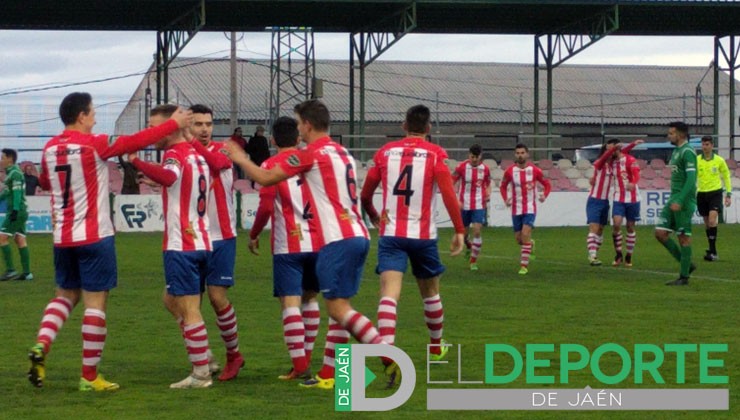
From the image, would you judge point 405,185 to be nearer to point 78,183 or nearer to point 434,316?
point 434,316

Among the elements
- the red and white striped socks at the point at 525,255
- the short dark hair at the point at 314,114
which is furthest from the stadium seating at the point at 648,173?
the short dark hair at the point at 314,114

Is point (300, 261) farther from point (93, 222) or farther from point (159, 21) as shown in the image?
point (159, 21)

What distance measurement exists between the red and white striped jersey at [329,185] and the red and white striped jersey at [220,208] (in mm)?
1122

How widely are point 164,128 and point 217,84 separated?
5507 cm

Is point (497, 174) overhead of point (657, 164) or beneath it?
beneath

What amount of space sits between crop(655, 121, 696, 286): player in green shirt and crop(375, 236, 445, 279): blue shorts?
25.1 feet

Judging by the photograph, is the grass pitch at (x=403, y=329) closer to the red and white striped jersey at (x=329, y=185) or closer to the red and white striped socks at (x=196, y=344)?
the red and white striped socks at (x=196, y=344)

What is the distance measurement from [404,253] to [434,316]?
2.16ft

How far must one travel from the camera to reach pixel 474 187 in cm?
2295

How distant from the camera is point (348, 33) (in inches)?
1565

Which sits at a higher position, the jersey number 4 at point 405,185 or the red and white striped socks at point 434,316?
the jersey number 4 at point 405,185

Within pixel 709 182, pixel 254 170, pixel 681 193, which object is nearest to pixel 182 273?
pixel 254 170

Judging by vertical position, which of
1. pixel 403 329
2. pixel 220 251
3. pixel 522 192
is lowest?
pixel 403 329

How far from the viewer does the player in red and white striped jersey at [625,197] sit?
22.2 meters
